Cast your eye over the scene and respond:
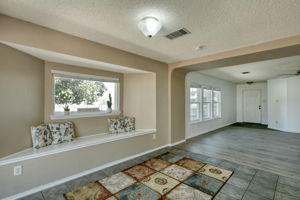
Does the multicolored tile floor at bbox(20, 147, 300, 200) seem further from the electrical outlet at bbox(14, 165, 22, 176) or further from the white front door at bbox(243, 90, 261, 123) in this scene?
the white front door at bbox(243, 90, 261, 123)

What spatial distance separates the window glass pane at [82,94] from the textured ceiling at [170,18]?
3.85ft

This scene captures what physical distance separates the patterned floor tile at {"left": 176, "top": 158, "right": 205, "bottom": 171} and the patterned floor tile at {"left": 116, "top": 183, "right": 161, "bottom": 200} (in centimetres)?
103

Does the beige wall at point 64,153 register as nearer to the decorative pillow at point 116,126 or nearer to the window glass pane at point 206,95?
the decorative pillow at point 116,126

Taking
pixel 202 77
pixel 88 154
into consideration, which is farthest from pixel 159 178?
pixel 202 77

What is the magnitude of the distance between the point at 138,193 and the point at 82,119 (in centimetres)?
198

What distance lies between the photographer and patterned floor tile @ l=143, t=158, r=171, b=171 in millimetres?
2805

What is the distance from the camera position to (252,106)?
8039 millimetres

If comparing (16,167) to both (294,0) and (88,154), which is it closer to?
(88,154)

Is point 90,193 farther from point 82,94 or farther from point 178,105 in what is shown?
point 178,105

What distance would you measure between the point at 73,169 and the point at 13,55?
1990 millimetres

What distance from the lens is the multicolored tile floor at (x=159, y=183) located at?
6.54ft

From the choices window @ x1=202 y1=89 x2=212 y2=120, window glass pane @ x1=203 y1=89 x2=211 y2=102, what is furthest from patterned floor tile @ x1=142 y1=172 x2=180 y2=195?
window glass pane @ x1=203 y1=89 x2=211 y2=102

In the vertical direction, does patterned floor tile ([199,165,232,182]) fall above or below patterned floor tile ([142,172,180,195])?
above

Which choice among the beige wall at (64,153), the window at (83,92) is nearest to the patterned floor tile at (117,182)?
the beige wall at (64,153)
